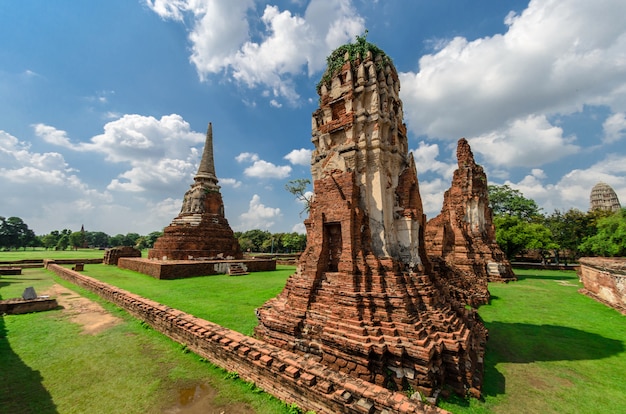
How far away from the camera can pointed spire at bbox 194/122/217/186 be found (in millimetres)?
25562

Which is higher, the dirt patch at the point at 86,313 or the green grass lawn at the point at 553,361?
the dirt patch at the point at 86,313

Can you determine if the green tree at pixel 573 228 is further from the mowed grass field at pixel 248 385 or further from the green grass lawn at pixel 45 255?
the green grass lawn at pixel 45 255

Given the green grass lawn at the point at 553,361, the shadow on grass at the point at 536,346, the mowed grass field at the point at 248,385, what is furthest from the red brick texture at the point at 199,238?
the shadow on grass at the point at 536,346

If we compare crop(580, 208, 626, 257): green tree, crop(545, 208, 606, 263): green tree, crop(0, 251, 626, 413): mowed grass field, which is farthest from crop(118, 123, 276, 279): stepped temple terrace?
crop(545, 208, 606, 263): green tree

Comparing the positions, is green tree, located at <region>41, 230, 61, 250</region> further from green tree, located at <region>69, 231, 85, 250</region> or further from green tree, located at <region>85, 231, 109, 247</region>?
green tree, located at <region>85, 231, 109, 247</region>

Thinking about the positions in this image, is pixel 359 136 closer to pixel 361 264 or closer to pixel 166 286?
pixel 361 264

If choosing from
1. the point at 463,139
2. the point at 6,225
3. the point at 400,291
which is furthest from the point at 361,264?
the point at 6,225

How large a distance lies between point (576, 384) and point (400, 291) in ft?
11.0

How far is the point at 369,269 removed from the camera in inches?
220

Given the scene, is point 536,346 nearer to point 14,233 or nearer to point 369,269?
point 369,269

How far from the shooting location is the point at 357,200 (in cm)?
624

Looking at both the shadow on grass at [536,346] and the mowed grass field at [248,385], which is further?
the shadow on grass at [536,346]

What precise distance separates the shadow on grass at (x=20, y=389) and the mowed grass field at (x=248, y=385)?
0.03m

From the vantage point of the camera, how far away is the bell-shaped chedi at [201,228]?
69.8 ft
